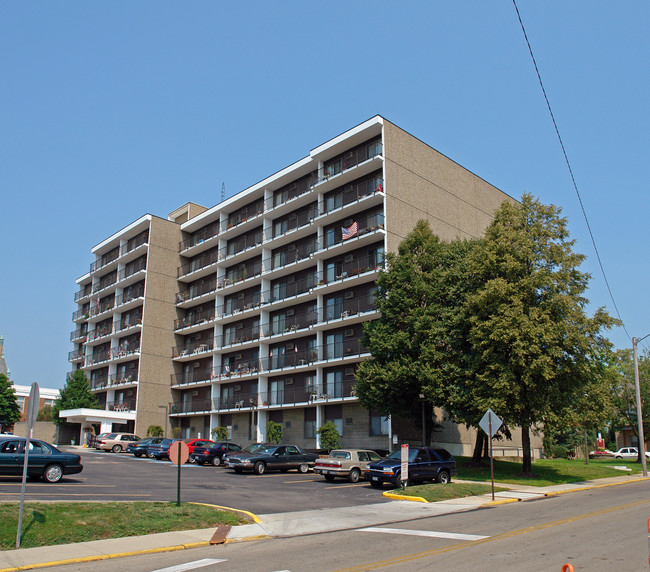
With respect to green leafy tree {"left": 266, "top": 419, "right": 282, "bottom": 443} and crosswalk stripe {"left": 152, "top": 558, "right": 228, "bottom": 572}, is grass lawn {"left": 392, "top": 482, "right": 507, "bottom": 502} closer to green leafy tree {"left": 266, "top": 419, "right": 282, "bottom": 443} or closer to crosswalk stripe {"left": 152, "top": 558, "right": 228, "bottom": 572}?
crosswalk stripe {"left": 152, "top": 558, "right": 228, "bottom": 572}

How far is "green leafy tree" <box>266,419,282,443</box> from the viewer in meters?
43.0

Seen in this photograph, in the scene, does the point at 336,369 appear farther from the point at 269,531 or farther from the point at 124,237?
the point at 124,237

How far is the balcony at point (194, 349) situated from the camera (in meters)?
53.4

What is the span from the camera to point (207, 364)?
54562 mm

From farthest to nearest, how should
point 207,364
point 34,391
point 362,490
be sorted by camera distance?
point 207,364 → point 362,490 → point 34,391

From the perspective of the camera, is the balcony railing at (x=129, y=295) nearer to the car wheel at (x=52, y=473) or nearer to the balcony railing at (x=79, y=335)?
the balcony railing at (x=79, y=335)

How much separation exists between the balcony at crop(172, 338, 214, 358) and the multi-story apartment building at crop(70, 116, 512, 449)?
0.20 m

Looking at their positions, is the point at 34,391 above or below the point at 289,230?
below

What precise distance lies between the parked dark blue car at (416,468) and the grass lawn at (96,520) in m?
9.98

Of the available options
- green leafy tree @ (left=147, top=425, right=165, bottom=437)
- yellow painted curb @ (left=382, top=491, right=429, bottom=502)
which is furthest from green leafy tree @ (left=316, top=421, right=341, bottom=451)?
green leafy tree @ (left=147, top=425, right=165, bottom=437)

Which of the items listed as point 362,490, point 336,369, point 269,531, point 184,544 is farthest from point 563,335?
point 184,544

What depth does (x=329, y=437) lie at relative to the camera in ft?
123

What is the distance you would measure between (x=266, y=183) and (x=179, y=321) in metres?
17.2

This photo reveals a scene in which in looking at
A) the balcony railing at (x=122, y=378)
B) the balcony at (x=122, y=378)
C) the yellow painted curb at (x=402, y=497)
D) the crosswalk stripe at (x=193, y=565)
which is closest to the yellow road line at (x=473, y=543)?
the crosswalk stripe at (x=193, y=565)
